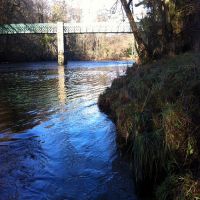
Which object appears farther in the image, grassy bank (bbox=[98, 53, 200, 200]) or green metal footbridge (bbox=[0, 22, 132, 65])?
green metal footbridge (bbox=[0, 22, 132, 65])

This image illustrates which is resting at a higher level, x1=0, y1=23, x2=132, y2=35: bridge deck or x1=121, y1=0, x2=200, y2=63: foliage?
x1=0, y1=23, x2=132, y2=35: bridge deck

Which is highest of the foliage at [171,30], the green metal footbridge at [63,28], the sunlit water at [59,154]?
the green metal footbridge at [63,28]

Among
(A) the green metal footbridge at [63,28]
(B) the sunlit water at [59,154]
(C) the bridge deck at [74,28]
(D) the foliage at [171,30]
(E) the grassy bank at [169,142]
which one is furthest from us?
(A) the green metal footbridge at [63,28]

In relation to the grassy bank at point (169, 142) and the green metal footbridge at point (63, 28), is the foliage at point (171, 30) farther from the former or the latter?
the green metal footbridge at point (63, 28)

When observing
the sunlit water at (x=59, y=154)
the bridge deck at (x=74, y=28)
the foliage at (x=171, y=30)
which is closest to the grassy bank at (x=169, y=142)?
the sunlit water at (x=59, y=154)

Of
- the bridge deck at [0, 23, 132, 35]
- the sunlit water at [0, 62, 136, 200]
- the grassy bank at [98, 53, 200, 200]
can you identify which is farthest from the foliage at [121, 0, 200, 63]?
the bridge deck at [0, 23, 132, 35]

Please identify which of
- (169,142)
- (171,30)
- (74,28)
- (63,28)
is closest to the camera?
(169,142)

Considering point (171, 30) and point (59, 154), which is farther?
point (171, 30)

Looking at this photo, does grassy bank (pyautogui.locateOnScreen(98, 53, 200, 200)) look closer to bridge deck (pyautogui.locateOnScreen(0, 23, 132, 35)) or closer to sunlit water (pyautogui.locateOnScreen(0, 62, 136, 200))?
sunlit water (pyautogui.locateOnScreen(0, 62, 136, 200))

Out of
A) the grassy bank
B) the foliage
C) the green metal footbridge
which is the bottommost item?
the grassy bank

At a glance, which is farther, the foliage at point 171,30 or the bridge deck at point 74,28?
the bridge deck at point 74,28

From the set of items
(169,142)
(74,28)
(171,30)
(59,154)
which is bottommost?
(59,154)

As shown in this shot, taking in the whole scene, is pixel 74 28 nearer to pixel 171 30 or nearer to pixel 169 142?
pixel 171 30

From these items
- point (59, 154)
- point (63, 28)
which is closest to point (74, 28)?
point (63, 28)
